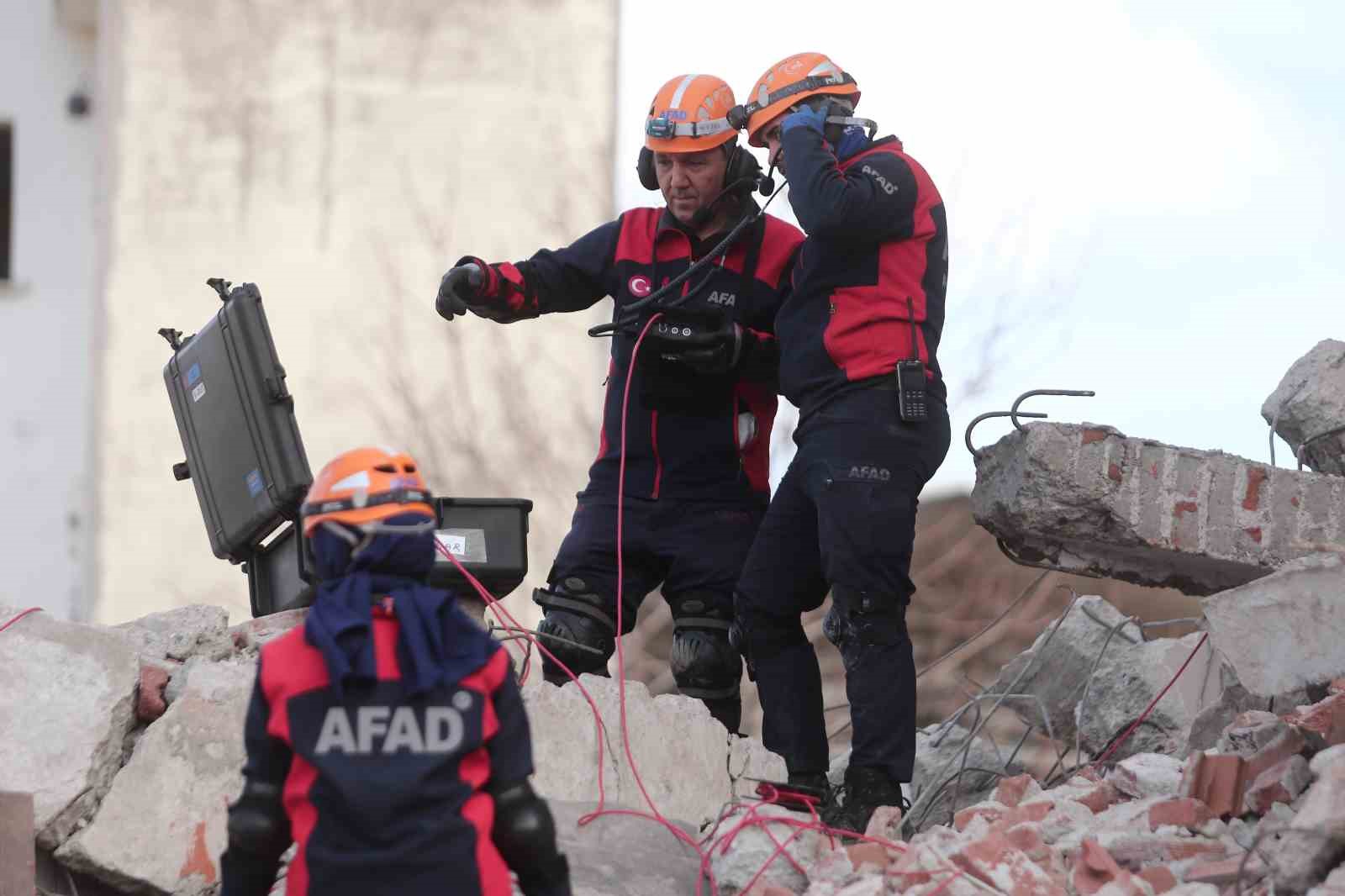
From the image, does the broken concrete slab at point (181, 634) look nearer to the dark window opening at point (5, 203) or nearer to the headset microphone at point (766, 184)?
the headset microphone at point (766, 184)

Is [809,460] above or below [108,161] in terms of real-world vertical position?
below

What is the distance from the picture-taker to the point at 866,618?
14.5ft

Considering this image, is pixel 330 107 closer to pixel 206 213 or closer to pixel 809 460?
pixel 206 213

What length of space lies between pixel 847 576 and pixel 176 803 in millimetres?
1721

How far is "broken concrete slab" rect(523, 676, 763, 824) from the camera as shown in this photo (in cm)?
474

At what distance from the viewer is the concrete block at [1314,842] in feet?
11.8

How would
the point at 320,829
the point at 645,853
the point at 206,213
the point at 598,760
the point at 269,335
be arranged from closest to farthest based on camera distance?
the point at 320,829 → the point at 645,853 → the point at 598,760 → the point at 269,335 → the point at 206,213

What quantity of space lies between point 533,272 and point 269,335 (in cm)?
76

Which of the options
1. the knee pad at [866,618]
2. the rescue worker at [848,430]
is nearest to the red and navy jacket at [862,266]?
the rescue worker at [848,430]

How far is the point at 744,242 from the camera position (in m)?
5.16

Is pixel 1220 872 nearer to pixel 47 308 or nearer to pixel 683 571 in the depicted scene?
pixel 683 571

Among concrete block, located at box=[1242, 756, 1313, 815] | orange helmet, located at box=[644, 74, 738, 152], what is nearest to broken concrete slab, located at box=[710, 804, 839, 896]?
concrete block, located at box=[1242, 756, 1313, 815]

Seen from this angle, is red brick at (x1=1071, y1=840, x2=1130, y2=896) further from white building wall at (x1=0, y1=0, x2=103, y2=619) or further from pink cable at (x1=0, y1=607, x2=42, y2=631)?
white building wall at (x1=0, y1=0, x2=103, y2=619)

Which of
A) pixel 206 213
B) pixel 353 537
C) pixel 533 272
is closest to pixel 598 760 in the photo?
pixel 533 272
